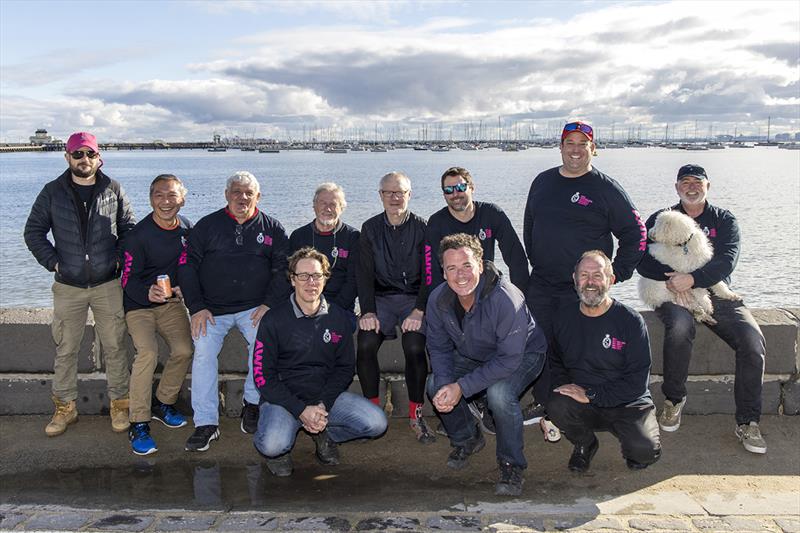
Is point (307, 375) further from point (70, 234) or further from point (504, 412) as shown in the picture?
point (70, 234)

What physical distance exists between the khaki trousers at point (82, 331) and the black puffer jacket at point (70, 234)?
0.11 meters

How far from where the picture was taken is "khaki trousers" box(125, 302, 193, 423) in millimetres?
5652

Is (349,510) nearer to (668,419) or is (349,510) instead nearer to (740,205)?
(668,419)

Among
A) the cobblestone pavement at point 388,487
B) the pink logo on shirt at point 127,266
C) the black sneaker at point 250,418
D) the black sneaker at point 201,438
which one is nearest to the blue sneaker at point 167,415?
the cobblestone pavement at point 388,487

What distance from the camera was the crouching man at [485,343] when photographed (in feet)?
15.5

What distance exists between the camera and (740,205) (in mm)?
38062

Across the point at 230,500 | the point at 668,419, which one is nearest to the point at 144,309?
the point at 230,500

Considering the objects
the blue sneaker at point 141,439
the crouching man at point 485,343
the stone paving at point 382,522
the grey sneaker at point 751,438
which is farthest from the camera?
the blue sneaker at point 141,439

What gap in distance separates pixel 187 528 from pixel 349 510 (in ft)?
3.21

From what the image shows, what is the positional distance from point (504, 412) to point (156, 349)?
116 inches

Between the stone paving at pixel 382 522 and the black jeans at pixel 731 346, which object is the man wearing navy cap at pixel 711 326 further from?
the stone paving at pixel 382 522

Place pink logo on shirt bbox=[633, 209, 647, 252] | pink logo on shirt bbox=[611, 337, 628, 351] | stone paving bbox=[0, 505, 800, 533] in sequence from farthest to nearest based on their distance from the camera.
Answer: pink logo on shirt bbox=[633, 209, 647, 252] < pink logo on shirt bbox=[611, 337, 628, 351] < stone paving bbox=[0, 505, 800, 533]

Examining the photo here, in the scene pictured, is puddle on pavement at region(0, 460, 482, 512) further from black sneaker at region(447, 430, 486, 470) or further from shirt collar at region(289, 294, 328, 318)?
shirt collar at region(289, 294, 328, 318)

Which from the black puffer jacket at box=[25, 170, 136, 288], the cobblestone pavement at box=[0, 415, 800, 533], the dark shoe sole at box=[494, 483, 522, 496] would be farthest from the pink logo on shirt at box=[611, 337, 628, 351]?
the black puffer jacket at box=[25, 170, 136, 288]
